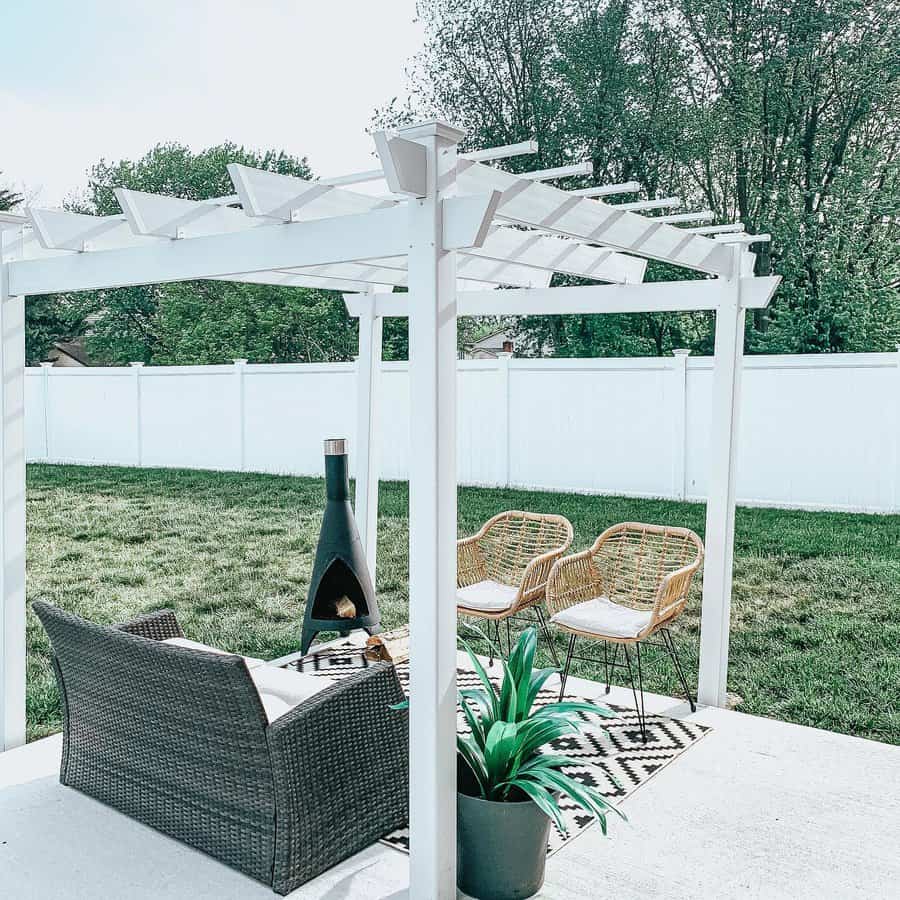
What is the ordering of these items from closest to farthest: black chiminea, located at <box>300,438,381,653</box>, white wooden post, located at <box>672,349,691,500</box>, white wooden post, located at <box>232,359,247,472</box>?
black chiminea, located at <box>300,438,381,653</box>
white wooden post, located at <box>672,349,691,500</box>
white wooden post, located at <box>232,359,247,472</box>

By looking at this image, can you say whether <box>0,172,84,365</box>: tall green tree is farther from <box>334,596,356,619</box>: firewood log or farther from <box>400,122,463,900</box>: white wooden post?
<box>400,122,463,900</box>: white wooden post

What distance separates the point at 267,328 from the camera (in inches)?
763

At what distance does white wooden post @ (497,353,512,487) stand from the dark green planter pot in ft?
24.8

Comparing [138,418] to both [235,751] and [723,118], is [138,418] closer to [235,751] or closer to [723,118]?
[723,118]

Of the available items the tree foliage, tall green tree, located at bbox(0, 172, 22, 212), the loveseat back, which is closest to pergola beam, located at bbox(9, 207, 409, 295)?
the loveseat back

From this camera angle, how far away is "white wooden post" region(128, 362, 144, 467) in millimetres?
12484

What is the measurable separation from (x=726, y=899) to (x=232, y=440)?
987 centimetres

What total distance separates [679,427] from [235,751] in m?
7.31

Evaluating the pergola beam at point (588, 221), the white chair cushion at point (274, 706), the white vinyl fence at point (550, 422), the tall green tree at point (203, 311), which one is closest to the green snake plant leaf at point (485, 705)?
the white chair cushion at point (274, 706)

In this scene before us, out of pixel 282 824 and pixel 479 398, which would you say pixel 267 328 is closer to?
pixel 479 398

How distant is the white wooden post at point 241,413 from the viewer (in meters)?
11.8

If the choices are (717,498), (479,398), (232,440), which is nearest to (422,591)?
(717,498)

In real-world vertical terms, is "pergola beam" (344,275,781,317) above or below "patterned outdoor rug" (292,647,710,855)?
above

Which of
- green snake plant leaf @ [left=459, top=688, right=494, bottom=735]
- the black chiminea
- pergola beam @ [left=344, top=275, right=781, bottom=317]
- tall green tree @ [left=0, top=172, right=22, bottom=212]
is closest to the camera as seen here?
green snake plant leaf @ [left=459, top=688, right=494, bottom=735]
